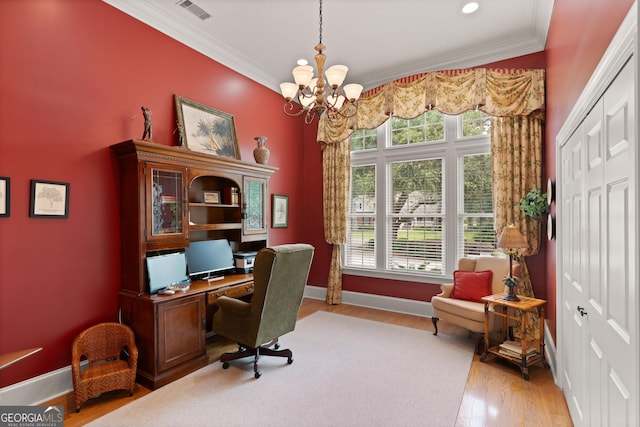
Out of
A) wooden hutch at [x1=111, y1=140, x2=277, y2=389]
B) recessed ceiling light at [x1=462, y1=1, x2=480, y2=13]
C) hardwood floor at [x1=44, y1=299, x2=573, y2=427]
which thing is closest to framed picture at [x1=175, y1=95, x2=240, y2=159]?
wooden hutch at [x1=111, y1=140, x2=277, y2=389]

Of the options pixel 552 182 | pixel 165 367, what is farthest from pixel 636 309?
pixel 165 367

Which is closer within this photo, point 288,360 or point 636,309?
point 636,309

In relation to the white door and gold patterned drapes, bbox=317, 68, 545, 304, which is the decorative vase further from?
the white door

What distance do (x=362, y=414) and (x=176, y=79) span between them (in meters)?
3.72

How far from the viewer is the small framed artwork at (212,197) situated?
3787 millimetres

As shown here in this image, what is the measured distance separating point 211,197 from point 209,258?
2.35ft

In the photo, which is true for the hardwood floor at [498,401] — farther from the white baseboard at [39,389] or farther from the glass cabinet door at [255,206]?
the glass cabinet door at [255,206]

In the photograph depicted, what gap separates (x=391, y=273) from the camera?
16.2 feet

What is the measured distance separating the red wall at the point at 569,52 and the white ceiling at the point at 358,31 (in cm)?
50

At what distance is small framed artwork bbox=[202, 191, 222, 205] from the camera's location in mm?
3787

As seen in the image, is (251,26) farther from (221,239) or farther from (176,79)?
(221,239)

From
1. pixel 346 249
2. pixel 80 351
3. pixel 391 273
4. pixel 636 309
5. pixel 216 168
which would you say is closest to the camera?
pixel 636 309

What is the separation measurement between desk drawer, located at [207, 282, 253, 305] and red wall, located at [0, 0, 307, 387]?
85cm

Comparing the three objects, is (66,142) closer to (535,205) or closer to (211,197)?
(211,197)
